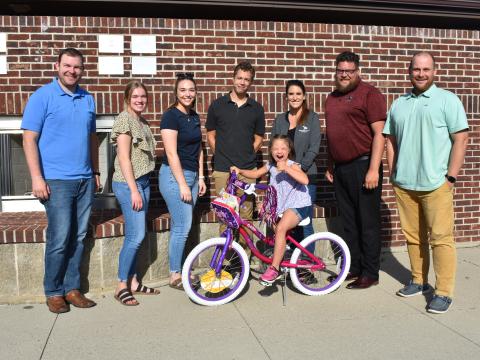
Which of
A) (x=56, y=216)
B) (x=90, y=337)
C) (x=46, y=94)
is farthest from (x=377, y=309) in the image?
(x=46, y=94)

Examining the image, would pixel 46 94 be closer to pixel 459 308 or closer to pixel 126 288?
pixel 126 288

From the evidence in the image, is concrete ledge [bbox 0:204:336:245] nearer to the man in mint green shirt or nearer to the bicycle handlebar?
the bicycle handlebar

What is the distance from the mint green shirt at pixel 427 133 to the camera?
4137 millimetres

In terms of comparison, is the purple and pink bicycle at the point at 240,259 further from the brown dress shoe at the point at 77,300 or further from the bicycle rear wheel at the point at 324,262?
the brown dress shoe at the point at 77,300

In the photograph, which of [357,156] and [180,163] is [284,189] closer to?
[357,156]

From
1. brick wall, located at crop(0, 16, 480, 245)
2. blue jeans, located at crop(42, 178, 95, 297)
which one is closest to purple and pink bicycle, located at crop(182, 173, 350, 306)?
blue jeans, located at crop(42, 178, 95, 297)

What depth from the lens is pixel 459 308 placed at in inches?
170

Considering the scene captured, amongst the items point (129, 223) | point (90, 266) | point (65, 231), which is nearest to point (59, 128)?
point (65, 231)

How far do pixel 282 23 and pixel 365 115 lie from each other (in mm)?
1923

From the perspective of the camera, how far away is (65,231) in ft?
13.7

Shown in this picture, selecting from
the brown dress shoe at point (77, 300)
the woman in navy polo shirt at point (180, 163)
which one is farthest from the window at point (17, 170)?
the brown dress shoe at point (77, 300)

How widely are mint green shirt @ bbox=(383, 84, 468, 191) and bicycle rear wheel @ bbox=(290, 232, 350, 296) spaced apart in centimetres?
88

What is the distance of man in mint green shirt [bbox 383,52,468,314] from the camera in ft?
13.6

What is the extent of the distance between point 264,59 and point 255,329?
3.27 m
